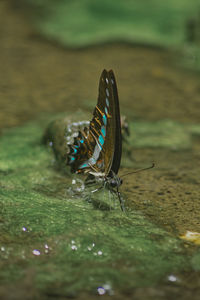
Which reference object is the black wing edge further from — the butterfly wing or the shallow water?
the shallow water

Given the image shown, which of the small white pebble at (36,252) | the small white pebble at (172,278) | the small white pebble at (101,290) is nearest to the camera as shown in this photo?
the small white pebble at (101,290)

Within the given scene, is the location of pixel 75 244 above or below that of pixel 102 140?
below

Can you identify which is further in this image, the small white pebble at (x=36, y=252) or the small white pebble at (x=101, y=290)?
the small white pebble at (x=36, y=252)

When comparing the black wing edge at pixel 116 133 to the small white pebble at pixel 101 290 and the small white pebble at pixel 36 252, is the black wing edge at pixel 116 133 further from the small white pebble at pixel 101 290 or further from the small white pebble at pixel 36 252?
the small white pebble at pixel 101 290

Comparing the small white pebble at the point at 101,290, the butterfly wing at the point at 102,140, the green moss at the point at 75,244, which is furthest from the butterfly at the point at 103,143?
the small white pebble at the point at 101,290

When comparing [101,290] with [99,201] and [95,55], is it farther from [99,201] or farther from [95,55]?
[95,55]

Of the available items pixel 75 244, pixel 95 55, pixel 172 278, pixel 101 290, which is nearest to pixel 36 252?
pixel 75 244
